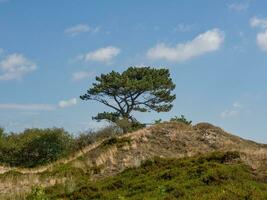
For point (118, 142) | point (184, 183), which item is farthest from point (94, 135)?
point (184, 183)

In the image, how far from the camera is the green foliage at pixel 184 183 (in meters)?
16.5

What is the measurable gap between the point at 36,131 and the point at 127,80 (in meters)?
10.2

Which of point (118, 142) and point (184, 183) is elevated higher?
point (118, 142)

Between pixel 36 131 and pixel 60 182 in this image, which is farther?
pixel 36 131

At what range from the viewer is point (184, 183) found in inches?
729

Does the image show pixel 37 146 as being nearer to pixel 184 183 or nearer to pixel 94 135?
pixel 94 135

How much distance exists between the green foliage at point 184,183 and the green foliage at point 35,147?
30.1 m

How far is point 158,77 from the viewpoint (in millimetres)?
58812

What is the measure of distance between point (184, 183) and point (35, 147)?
38.2 m

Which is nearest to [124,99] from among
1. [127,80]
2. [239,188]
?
[127,80]

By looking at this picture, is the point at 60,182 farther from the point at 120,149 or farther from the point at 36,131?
the point at 36,131

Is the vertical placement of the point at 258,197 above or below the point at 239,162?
below

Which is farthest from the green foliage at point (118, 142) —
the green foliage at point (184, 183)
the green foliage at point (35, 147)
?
the green foliage at point (35, 147)

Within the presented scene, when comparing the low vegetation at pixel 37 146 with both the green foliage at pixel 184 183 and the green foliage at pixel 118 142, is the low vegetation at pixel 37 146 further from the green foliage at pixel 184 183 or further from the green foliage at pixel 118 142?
the green foliage at pixel 184 183
